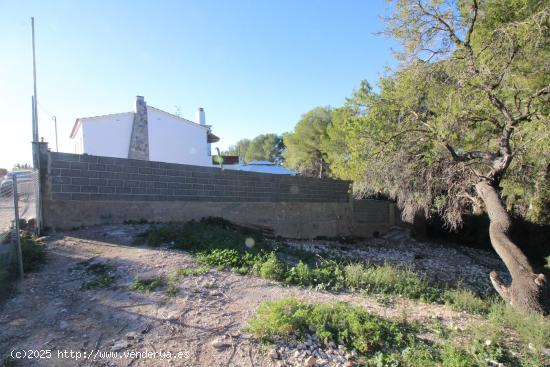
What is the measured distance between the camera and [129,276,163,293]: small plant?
4.48 m

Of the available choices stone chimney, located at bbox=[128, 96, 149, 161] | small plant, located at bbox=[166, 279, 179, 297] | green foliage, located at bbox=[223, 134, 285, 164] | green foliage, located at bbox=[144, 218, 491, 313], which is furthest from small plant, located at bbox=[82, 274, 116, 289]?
green foliage, located at bbox=[223, 134, 285, 164]

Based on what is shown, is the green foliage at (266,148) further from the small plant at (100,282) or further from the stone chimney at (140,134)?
the small plant at (100,282)

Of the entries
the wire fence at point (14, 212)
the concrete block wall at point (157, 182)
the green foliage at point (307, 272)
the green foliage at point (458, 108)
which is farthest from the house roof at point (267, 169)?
the wire fence at point (14, 212)

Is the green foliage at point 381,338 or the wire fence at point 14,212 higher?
the wire fence at point 14,212

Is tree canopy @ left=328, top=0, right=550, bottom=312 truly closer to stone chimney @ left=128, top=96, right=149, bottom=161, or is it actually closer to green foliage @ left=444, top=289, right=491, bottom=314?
green foliage @ left=444, top=289, right=491, bottom=314

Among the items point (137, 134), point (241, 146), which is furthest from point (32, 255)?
point (241, 146)

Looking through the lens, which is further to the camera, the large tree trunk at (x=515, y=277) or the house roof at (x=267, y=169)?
the house roof at (x=267, y=169)

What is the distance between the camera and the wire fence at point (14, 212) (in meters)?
4.71

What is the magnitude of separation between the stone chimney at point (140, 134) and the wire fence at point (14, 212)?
40.2 feet

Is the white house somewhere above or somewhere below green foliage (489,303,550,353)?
above

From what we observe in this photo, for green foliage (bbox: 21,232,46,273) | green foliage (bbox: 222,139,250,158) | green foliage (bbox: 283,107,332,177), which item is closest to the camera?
green foliage (bbox: 21,232,46,273)

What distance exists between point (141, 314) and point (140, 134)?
17.0 m

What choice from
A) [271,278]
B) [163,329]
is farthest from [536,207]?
[163,329]

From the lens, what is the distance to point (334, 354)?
344 cm
